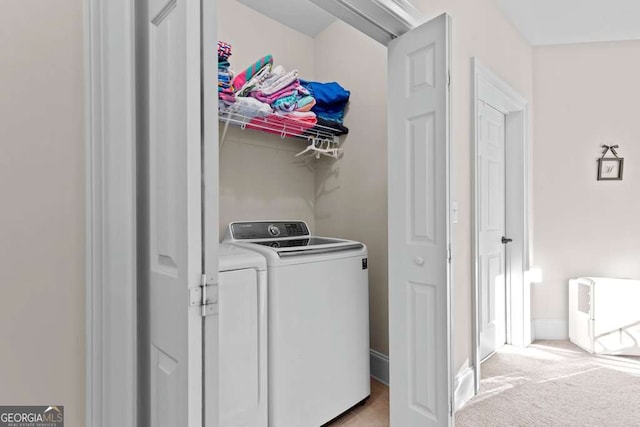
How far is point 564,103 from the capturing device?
301cm

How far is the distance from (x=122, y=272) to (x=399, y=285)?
4.17ft

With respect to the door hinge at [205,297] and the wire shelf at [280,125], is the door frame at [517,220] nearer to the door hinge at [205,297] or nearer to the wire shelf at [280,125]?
the wire shelf at [280,125]

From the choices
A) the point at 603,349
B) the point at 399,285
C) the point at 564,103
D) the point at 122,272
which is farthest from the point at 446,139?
the point at 603,349

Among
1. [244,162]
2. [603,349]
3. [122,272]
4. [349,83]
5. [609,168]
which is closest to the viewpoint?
[122,272]

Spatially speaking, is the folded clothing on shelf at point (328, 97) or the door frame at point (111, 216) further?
the folded clothing on shelf at point (328, 97)

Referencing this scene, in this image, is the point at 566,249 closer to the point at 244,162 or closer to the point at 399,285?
the point at 399,285

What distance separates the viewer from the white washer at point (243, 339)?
134 cm

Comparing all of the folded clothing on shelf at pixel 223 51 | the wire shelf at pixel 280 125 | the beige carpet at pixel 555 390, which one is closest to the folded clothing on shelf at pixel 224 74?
the folded clothing on shelf at pixel 223 51

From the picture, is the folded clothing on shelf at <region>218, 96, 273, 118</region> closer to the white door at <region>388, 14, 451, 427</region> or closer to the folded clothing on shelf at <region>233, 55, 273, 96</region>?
the folded clothing on shelf at <region>233, 55, 273, 96</region>

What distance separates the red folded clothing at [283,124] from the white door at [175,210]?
110 centimetres

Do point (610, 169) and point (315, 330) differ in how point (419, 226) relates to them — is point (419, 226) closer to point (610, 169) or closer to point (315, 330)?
point (315, 330)

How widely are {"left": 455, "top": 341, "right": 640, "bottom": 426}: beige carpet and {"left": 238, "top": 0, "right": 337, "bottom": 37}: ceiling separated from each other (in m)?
2.84

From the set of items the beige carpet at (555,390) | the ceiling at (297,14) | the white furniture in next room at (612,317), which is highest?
the ceiling at (297,14)

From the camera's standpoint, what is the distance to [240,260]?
142cm
